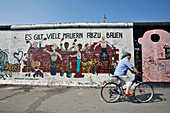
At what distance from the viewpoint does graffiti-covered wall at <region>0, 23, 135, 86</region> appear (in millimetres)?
6453

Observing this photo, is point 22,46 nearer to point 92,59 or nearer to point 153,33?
point 92,59

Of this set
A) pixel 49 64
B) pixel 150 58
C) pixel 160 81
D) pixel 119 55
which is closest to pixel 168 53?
pixel 150 58

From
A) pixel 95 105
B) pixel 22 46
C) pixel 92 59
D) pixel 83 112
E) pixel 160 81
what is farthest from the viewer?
pixel 22 46

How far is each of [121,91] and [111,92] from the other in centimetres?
36

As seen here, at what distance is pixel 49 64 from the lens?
672 cm

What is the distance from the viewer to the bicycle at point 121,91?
13.0 ft

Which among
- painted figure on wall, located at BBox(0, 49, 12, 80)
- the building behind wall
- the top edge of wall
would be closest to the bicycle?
the building behind wall

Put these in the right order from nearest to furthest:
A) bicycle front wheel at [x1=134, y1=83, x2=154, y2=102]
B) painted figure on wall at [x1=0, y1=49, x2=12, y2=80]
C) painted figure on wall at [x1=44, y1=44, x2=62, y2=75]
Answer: bicycle front wheel at [x1=134, y1=83, x2=154, y2=102] < painted figure on wall at [x1=44, y1=44, x2=62, y2=75] < painted figure on wall at [x1=0, y1=49, x2=12, y2=80]

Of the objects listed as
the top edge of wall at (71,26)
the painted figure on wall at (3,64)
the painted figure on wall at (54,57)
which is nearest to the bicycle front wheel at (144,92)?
the top edge of wall at (71,26)

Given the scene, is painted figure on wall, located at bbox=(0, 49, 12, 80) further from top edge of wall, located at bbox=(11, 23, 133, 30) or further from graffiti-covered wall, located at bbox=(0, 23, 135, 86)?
top edge of wall, located at bbox=(11, 23, 133, 30)

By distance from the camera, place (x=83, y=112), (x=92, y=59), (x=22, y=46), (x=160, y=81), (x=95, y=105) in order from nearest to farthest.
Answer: (x=83, y=112)
(x=95, y=105)
(x=160, y=81)
(x=92, y=59)
(x=22, y=46)

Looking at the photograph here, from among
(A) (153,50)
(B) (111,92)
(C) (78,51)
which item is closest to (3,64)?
(C) (78,51)

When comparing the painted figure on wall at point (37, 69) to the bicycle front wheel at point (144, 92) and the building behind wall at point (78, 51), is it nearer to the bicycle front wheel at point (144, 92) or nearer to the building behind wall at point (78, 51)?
the building behind wall at point (78, 51)

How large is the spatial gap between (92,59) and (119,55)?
5.17 ft
